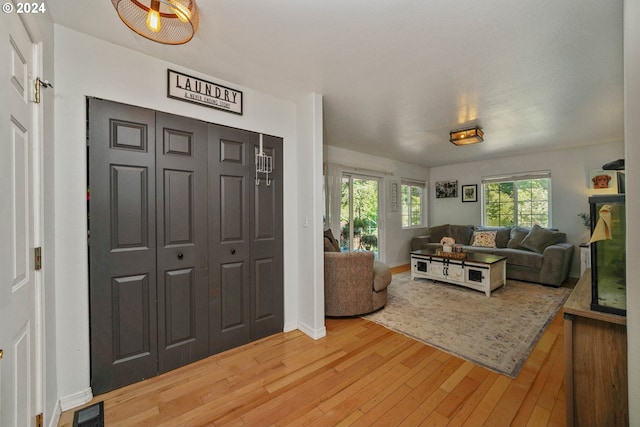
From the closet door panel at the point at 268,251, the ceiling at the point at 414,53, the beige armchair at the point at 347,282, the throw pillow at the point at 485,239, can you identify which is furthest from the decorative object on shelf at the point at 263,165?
the throw pillow at the point at 485,239

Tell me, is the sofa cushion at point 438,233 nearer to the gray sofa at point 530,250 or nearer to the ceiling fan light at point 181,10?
the gray sofa at point 530,250

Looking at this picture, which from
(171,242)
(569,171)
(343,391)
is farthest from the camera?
(569,171)

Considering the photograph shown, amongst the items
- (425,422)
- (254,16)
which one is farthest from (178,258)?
(425,422)

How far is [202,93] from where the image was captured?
203cm

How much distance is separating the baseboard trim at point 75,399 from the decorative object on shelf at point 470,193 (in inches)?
254

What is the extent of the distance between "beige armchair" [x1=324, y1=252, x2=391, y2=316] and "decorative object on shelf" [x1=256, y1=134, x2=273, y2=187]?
1.12 meters

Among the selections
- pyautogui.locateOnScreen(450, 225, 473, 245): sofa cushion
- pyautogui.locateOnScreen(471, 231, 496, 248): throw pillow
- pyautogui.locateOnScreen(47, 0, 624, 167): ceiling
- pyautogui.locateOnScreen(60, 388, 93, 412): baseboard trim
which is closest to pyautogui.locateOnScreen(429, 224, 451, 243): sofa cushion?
pyautogui.locateOnScreen(450, 225, 473, 245): sofa cushion

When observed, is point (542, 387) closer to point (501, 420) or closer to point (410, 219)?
point (501, 420)

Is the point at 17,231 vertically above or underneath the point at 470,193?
underneath

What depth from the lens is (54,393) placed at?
1.46m

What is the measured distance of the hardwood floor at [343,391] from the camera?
1478mm

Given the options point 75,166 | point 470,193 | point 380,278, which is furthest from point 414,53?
point 470,193

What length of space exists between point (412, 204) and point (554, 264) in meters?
2.71

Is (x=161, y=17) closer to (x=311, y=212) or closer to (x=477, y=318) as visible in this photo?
(x=311, y=212)
